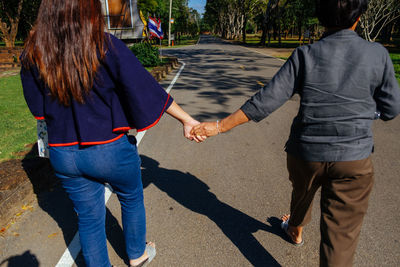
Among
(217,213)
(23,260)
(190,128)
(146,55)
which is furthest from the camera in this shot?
(146,55)

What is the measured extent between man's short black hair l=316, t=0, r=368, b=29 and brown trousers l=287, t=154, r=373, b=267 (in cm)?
82

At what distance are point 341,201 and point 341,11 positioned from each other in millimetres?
1120

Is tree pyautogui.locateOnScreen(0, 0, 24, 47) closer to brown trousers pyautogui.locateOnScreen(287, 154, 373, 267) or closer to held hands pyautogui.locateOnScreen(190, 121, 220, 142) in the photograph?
held hands pyautogui.locateOnScreen(190, 121, 220, 142)

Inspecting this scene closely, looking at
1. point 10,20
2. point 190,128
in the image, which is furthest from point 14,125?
point 10,20

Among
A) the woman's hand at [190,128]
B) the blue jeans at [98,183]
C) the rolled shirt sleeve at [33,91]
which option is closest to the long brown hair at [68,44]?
the rolled shirt sleeve at [33,91]

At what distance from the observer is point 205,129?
7.96ft

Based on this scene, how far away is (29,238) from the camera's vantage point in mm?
2875

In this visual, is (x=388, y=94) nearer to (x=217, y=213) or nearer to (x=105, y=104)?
(x=105, y=104)

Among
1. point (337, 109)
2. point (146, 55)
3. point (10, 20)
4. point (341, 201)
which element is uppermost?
point (10, 20)

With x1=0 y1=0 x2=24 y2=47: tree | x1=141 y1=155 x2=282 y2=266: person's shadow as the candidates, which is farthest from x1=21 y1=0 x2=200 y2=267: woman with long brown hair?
x1=0 y1=0 x2=24 y2=47: tree

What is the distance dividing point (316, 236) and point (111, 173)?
206cm

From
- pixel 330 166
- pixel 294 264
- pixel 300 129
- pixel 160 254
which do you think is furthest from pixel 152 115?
pixel 294 264

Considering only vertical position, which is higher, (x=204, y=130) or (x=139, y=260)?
(x=204, y=130)

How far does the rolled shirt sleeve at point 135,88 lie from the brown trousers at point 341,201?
1.01 m
